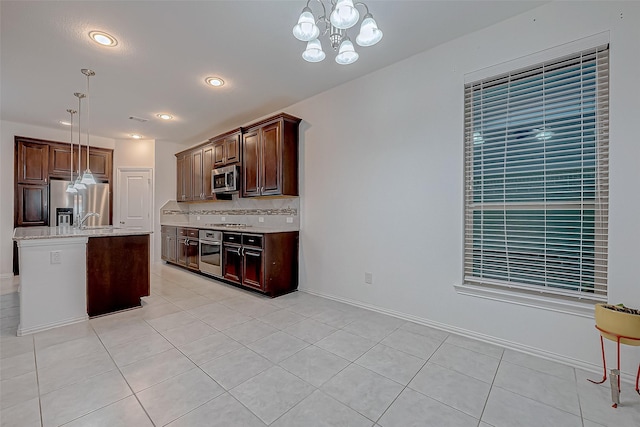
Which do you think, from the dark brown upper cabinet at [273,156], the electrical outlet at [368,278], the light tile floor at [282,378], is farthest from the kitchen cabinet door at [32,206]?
the electrical outlet at [368,278]

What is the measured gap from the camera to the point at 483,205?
2477 millimetres

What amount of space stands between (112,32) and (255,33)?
4.06 feet

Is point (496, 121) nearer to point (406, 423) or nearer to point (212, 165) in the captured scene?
point (406, 423)

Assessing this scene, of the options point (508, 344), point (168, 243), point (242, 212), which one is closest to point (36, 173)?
point (168, 243)

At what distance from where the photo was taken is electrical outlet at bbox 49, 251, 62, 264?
9.00ft

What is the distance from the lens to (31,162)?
193 inches

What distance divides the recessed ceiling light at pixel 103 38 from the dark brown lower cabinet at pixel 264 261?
2391 mm

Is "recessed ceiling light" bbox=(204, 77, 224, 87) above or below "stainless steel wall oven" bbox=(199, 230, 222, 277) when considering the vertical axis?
above

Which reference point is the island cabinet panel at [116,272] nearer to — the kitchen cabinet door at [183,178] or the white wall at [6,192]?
the kitchen cabinet door at [183,178]

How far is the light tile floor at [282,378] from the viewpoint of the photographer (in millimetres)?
1546

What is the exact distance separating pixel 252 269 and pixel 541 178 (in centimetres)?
324

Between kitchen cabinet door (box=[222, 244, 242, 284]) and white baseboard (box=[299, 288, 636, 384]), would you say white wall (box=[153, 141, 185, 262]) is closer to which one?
kitchen cabinet door (box=[222, 244, 242, 284])

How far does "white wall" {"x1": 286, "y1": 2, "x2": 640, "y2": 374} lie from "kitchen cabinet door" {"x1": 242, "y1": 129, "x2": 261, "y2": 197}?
686 millimetres

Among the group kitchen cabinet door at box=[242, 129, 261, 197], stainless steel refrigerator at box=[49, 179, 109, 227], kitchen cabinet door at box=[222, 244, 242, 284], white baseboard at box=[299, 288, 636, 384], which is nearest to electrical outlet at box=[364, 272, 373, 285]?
white baseboard at box=[299, 288, 636, 384]
